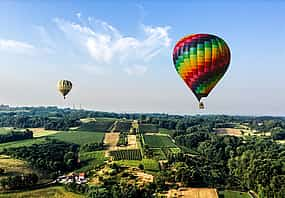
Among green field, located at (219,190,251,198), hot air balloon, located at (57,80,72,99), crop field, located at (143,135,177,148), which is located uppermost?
hot air balloon, located at (57,80,72,99)

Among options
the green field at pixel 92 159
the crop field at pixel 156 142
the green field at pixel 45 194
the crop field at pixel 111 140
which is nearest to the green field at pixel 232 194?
the green field at pixel 45 194

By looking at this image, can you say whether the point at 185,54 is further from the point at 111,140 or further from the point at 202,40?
the point at 111,140

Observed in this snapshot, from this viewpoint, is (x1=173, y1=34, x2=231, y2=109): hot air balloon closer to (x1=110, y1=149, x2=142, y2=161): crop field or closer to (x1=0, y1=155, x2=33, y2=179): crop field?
(x1=0, y1=155, x2=33, y2=179): crop field

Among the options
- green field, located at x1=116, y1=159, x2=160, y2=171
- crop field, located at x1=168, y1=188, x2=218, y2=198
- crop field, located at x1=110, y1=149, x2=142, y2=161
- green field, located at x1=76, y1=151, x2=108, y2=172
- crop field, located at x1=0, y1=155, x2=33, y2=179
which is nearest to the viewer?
crop field, located at x1=168, y1=188, x2=218, y2=198

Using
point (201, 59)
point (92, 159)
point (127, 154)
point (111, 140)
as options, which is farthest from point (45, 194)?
point (111, 140)

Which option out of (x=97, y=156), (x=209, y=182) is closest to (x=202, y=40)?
(x=209, y=182)

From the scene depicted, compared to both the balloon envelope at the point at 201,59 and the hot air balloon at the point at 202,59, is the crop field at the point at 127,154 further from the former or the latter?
the balloon envelope at the point at 201,59

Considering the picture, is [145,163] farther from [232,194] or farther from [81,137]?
[81,137]

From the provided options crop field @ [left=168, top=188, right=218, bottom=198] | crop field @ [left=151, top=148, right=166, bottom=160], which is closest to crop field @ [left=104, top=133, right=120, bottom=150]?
crop field @ [left=151, top=148, right=166, bottom=160]
